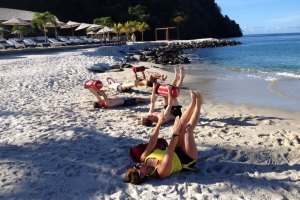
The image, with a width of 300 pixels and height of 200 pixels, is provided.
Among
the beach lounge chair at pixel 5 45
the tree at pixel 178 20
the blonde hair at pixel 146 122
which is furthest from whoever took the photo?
the tree at pixel 178 20

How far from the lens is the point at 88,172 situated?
15.9ft

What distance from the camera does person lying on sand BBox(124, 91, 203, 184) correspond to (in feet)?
14.8

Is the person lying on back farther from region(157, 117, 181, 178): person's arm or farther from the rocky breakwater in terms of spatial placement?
the rocky breakwater

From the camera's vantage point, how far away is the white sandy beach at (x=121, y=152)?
14.3 feet

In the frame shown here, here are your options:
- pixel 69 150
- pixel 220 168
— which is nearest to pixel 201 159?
pixel 220 168

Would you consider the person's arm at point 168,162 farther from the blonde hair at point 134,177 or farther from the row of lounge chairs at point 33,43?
the row of lounge chairs at point 33,43

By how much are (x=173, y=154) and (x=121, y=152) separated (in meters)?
1.23

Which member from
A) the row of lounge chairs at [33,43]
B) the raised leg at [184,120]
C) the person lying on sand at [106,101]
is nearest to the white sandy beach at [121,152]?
the person lying on sand at [106,101]

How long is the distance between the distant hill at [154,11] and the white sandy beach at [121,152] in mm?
60662

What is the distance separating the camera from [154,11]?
3056 inches

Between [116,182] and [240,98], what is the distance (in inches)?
260

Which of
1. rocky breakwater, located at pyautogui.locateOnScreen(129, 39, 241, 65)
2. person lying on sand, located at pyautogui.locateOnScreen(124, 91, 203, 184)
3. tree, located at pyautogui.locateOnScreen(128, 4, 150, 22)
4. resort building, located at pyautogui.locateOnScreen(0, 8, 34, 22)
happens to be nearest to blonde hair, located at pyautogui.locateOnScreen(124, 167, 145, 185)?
person lying on sand, located at pyautogui.locateOnScreen(124, 91, 203, 184)

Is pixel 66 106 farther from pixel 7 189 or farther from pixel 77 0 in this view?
pixel 77 0

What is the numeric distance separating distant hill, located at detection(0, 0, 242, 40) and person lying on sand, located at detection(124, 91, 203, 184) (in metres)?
64.8
